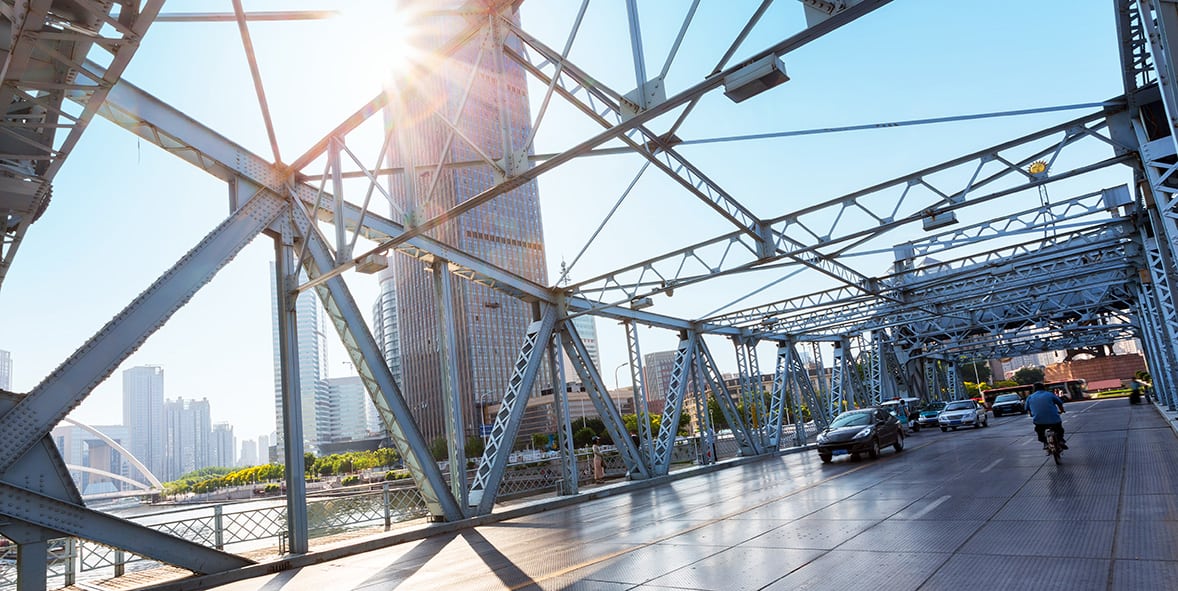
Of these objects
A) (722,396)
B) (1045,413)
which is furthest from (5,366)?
(1045,413)

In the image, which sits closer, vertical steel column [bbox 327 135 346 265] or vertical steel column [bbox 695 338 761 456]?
vertical steel column [bbox 327 135 346 265]

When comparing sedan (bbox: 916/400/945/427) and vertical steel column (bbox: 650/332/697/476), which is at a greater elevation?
vertical steel column (bbox: 650/332/697/476)

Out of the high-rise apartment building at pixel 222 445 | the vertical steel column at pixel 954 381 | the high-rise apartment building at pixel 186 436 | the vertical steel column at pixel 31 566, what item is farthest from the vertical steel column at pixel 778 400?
the high-rise apartment building at pixel 222 445

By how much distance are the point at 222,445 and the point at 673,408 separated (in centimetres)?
18907

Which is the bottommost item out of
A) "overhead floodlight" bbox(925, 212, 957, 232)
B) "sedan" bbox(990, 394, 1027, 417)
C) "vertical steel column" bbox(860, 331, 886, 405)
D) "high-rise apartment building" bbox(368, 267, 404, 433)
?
"sedan" bbox(990, 394, 1027, 417)

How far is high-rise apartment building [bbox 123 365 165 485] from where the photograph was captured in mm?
123875

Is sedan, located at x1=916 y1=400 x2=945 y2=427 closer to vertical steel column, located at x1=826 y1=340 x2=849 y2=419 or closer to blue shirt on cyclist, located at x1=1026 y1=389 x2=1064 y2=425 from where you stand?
vertical steel column, located at x1=826 y1=340 x2=849 y2=419

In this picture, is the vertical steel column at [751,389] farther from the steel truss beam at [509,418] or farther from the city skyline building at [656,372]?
the city skyline building at [656,372]

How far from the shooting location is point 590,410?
127 m

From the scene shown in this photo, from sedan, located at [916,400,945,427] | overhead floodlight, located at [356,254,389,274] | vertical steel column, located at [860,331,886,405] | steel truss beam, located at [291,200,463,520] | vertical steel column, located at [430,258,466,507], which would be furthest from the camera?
vertical steel column, located at [860,331,886,405]

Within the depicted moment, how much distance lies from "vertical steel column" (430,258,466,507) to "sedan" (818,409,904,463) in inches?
503

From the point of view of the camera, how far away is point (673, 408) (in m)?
24.1

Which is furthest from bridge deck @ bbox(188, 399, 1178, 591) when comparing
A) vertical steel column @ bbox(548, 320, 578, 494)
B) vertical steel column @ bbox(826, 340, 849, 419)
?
vertical steel column @ bbox(826, 340, 849, 419)

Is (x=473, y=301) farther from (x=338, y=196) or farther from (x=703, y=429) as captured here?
(x=338, y=196)
